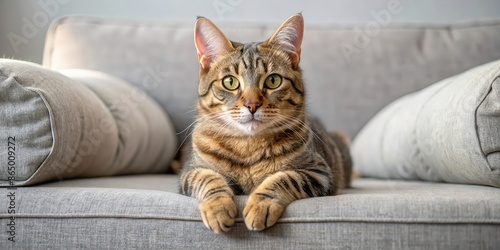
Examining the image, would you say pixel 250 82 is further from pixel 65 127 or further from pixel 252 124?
pixel 65 127

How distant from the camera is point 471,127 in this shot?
126 cm

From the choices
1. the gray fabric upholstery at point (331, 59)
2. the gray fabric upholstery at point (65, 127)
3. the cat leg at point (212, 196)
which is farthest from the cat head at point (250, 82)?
the gray fabric upholstery at point (331, 59)

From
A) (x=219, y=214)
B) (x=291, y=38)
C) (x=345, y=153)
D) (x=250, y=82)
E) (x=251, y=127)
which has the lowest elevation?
(x=345, y=153)

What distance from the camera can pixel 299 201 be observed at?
44.9 inches

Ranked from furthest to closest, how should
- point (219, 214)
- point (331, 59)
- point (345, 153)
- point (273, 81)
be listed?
point (331, 59), point (345, 153), point (273, 81), point (219, 214)

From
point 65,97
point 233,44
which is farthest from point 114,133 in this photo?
point 233,44

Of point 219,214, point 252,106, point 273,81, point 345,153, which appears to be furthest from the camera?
point 345,153

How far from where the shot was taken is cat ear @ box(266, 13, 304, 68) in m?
1.40

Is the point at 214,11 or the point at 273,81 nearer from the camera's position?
the point at 273,81

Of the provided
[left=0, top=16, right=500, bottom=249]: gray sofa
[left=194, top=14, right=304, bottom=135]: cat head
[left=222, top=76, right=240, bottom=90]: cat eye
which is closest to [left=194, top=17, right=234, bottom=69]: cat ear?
[left=194, top=14, right=304, bottom=135]: cat head

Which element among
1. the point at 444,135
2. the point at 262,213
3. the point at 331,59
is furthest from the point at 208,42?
the point at 331,59

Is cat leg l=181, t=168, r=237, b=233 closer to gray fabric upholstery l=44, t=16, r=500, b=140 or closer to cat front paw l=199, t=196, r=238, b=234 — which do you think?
cat front paw l=199, t=196, r=238, b=234

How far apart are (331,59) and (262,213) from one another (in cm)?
131

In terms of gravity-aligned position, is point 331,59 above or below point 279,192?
above
